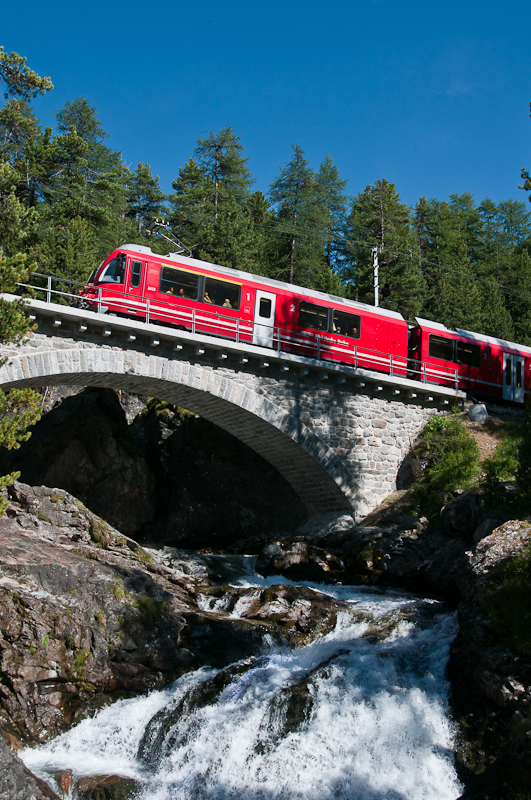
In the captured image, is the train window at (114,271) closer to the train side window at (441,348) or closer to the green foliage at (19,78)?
the green foliage at (19,78)

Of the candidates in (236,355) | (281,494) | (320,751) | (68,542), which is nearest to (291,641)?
(320,751)

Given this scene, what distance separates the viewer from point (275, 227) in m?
38.6

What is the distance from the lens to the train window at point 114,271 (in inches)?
742

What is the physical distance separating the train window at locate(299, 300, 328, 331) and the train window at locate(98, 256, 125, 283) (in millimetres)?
6460

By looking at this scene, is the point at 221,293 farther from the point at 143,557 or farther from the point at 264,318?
the point at 143,557

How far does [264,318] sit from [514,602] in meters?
14.0

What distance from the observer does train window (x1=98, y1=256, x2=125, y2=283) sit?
18859 millimetres

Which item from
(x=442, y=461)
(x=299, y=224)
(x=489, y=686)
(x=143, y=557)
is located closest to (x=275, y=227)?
(x=299, y=224)

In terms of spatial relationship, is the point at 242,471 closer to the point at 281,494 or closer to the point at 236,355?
the point at 281,494

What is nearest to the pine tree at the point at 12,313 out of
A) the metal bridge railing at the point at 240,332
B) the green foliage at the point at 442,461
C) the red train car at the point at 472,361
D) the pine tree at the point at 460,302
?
the metal bridge railing at the point at 240,332

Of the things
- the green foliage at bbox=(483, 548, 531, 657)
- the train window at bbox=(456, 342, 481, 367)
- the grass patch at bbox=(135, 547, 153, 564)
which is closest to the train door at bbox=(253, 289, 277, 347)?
the grass patch at bbox=(135, 547, 153, 564)

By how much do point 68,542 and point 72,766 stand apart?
5.68 metres

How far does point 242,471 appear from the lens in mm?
26031

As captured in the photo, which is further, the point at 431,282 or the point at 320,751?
the point at 431,282
